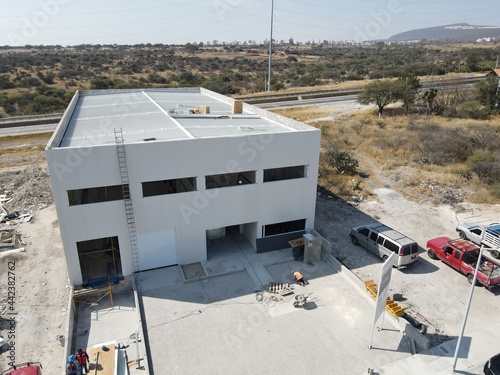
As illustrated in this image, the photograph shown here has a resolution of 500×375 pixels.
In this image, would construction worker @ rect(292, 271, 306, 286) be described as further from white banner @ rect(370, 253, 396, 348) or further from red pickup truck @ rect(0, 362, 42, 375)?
red pickup truck @ rect(0, 362, 42, 375)

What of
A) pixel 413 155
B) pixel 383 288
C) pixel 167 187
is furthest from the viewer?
Result: pixel 413 155

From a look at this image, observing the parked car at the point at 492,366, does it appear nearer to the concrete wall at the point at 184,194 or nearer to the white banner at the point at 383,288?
the white banner at the point at 383,288

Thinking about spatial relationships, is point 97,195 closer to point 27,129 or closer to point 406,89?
point 27,129

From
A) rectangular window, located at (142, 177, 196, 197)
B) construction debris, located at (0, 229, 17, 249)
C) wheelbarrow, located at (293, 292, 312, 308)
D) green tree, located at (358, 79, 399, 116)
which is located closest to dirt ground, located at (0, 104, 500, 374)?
construction debris, located at (0, 229, 17, 249)

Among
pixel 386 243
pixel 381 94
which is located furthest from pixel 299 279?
pixel 381 94

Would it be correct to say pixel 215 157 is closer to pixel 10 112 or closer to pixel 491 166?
pixel 491 166

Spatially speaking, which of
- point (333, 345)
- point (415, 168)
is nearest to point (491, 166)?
point (415, 168)
